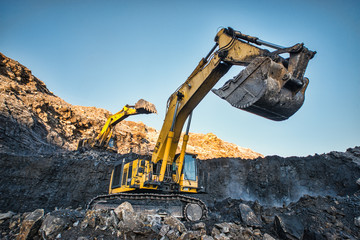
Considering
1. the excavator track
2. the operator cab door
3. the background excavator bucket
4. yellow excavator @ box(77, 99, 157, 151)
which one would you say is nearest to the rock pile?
the excavator track

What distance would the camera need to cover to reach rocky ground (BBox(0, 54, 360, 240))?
14.3 ft

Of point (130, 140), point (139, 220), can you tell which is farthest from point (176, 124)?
point (130, 140)

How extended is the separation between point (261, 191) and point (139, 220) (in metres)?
13.0

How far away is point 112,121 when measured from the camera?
14.3m

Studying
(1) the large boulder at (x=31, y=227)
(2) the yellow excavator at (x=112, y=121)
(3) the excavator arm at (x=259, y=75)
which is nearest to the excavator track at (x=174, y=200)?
(1) the large boulder at (x=31, y=227)

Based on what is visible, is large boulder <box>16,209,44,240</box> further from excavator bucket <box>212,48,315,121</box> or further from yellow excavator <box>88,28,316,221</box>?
excavator bucket <box>212,48,315,121</box>

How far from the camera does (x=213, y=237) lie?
422 cm

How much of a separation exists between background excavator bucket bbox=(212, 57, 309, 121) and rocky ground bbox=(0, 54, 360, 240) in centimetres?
232

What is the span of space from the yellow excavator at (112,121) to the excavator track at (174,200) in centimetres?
448

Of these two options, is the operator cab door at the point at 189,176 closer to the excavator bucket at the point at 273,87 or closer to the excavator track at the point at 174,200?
the excavator track at the point at 174,200

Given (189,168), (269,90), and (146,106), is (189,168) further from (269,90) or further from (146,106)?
(269,90)

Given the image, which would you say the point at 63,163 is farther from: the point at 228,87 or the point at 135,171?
the point at 228,87

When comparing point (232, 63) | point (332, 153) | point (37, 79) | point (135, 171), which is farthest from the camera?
point (37, 79)

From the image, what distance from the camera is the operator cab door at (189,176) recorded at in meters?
7.57
